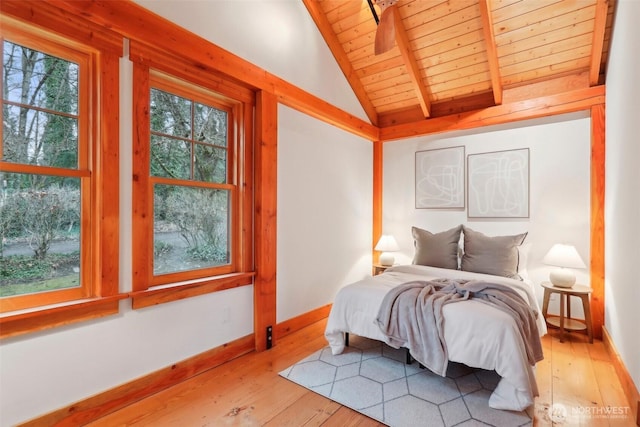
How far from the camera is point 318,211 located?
3490mm

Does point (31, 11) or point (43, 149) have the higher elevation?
point (31, 11)

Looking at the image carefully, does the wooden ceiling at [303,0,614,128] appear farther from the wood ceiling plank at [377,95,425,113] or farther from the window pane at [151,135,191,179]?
the window pane at [151,135,191,179]

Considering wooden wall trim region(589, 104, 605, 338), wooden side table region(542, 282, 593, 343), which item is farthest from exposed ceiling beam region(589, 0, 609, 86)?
wooden side table region(542, 282, 593, 343)

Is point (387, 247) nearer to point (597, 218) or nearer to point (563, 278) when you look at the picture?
point (563, 278)

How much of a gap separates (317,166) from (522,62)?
2.47 meters

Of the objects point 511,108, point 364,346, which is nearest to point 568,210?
point 511,108

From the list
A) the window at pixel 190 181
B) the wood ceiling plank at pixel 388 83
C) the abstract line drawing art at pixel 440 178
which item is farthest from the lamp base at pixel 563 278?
the window at pixel 190 181

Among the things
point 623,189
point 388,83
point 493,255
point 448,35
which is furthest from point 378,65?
point 623,189

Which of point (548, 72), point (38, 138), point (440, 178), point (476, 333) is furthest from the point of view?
point (440, 178)

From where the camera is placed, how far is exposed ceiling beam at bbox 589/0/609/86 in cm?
261

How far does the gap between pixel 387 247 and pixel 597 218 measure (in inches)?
84.5

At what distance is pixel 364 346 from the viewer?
278 centimetres

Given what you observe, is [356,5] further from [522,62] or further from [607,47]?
[607,47]

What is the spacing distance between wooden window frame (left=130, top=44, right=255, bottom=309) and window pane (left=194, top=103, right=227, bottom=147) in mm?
55
